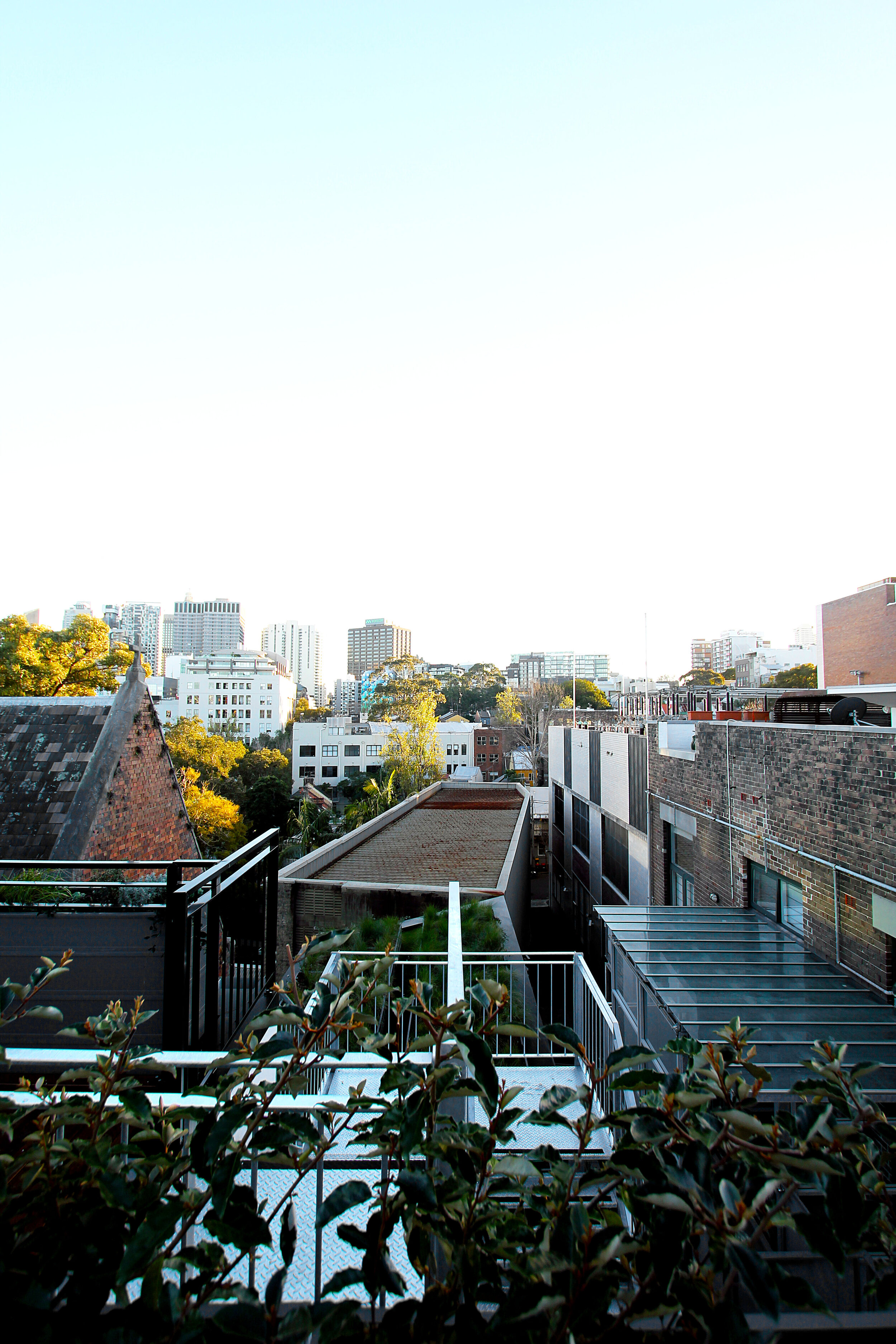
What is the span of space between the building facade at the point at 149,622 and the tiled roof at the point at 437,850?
138968 mm

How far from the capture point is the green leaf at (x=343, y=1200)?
115cm

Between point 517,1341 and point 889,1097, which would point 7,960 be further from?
point 889,1097

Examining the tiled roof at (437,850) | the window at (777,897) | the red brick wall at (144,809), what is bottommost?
the tiled roof at (437,850)

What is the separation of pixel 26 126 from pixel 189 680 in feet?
295

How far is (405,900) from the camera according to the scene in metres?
11.2

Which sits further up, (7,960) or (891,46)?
(891,46)

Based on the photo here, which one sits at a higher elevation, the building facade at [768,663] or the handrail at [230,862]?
the building facade at [768,663]

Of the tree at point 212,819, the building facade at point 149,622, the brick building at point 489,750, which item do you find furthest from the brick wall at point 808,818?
the building facade at point 149,622

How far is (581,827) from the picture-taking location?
73.9ft

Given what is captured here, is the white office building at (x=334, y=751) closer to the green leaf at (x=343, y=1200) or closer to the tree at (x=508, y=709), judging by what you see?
the tree at (x=508, y=709)

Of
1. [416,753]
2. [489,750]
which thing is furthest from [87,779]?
[489,750]

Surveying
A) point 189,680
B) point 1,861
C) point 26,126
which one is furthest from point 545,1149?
point 189,680

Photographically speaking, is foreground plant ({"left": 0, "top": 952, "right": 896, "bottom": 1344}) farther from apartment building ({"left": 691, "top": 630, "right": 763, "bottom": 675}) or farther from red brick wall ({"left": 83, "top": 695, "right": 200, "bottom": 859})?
apartment building ({"left": 691, "top": 630, "right": 763, "bottom": 675})

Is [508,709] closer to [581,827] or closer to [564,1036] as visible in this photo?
[581,827]
